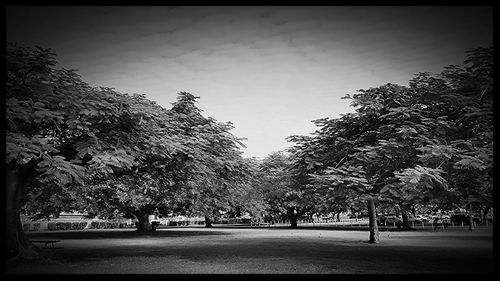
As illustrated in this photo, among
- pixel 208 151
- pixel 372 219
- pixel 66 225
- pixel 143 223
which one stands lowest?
pixel 66 225

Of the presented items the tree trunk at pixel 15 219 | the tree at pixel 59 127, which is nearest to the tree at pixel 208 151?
the tree at pixel 59 127

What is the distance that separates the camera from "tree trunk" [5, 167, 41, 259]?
1541 cm

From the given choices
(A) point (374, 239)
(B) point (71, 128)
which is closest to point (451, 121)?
(A) point (374, 239)

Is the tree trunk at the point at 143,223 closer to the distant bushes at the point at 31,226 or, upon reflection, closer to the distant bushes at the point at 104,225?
the distant bushes at the point at 31,226

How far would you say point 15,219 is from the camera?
628 inches

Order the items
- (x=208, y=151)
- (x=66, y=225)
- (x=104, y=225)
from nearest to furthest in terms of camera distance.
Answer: (x=208, y=151), (x=66, y=225), (x=104, y=225)

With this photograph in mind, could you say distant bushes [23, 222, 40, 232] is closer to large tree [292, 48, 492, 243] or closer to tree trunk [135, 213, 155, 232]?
tree trunk [135, 213, 155, 232]

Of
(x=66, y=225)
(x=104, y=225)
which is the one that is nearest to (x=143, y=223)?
(x=66, y=225)

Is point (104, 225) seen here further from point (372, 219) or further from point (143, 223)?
point (372, 219)

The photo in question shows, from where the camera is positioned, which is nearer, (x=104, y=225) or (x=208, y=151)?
(x=208, y=151)

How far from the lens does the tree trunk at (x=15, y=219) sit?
15414 millimetres

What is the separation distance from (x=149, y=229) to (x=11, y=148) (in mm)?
34895

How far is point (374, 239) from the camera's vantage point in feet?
80.8

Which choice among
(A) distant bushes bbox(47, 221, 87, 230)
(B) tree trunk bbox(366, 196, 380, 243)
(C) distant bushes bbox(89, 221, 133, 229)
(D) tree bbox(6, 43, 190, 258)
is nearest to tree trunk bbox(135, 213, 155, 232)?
(A) distant bushes bbox(47, 221, 87, 230)
